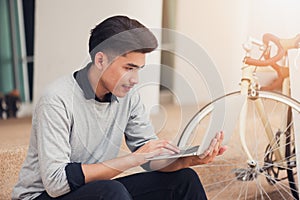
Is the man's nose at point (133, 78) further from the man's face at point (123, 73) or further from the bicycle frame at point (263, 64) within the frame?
the bicycle frame at point (263, 64)

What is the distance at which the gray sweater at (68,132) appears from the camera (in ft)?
3.95

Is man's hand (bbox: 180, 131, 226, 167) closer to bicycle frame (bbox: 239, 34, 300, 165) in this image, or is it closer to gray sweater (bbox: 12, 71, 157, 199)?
gray sweater (bbox: 12, 71, 157, 199)

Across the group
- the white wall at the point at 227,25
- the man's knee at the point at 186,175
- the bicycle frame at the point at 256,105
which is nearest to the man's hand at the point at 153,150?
the man's knee at the point at 186,175

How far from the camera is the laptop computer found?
1375 mm

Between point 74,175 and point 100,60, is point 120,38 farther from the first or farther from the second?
point 74,175

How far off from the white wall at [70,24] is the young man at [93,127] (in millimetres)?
1234

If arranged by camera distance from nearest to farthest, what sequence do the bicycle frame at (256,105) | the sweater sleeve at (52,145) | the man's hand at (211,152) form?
the sweater sleeve at (52,145)
the man's hand at (211,152)
the bicycle frame at (256,105)

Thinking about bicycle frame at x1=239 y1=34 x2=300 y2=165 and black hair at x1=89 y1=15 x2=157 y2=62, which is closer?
black hair at x1=89 y1=15 x2=157 y2=62

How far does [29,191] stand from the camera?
4.21ft

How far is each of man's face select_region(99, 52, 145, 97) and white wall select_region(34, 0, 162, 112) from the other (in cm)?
129

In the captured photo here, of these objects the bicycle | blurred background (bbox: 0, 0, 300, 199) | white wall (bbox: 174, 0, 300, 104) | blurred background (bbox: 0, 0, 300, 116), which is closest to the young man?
blurred background (bbox: 0, 0, 300, 199)

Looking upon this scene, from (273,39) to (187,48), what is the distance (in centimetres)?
45

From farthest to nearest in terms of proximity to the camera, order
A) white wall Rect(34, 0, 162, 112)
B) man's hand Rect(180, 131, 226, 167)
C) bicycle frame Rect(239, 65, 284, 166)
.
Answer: white wall Rect(34, 0, 162, 112) → bicycle frame Rect(239, 65, 284, 166) → man's hand Rect(180, 131, 226, 167)

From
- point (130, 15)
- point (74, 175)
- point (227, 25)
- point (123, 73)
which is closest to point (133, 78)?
point (123, 73)
